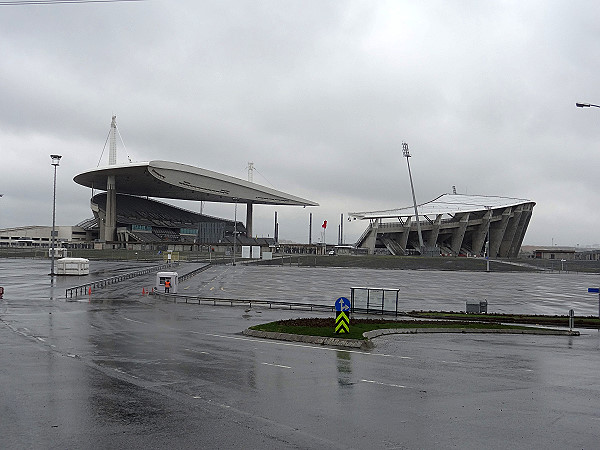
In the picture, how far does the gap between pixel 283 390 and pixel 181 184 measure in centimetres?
11936

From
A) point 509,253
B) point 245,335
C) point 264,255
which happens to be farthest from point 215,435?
point 509,253

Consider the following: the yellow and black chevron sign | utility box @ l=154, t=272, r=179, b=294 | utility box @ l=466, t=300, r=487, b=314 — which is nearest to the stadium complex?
utility box @ l=154, t=272, r=179, b=294

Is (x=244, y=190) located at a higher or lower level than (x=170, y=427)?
higher

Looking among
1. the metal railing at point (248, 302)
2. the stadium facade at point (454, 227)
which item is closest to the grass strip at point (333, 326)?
the metal railing at point (248, 302)

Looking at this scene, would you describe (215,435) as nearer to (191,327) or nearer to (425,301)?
(191,327)

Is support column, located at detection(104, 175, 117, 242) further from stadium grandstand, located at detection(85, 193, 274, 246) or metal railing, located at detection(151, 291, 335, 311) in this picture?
metal railing, located at detection(151, 291, 335, 311)

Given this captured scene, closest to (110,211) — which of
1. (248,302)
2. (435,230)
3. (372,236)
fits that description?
(372,236)

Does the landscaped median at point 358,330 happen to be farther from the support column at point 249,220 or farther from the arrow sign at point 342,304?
the support column at point 249,220

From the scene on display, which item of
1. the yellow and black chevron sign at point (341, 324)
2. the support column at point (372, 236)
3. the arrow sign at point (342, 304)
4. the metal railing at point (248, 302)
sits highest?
the support column at point (372, 236)

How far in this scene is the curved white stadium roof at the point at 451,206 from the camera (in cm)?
12188

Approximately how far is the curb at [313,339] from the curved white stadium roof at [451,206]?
10299cm

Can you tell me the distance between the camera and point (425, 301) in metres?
35.5

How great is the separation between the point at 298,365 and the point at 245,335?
225 inches

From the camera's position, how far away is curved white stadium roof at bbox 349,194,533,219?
400ft
